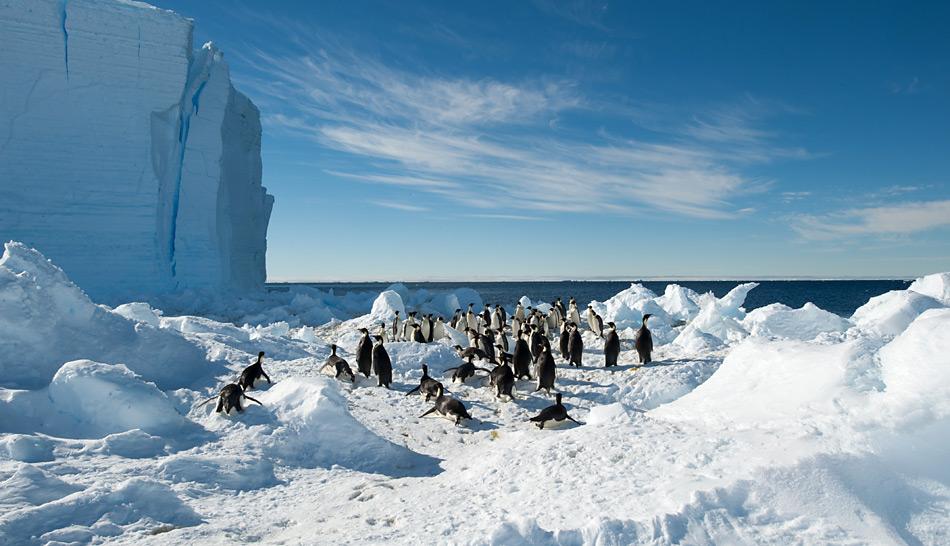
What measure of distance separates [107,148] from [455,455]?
26.8 meters

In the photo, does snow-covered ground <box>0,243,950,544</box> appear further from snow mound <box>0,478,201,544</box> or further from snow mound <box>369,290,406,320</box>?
snow mound <box>369,290,406,320</box>

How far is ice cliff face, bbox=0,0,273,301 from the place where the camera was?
25.9 metres

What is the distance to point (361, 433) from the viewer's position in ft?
23.6

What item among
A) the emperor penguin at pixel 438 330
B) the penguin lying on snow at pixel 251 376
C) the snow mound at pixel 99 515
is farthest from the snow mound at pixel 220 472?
the emperor penguin at pixel 438 330

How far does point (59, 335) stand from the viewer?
8969 mm

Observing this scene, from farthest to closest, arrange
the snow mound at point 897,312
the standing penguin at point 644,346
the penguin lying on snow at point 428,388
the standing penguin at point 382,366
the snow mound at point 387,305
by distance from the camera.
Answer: the snow mound at point 387,305, the snow mound at point 897,312, the standing penguin at point 644,346, the standing penguin at point 382,366, the penguin lying on snow at point 428,388

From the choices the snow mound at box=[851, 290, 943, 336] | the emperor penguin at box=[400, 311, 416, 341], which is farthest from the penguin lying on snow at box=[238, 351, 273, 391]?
the snow mound at box=[851, 290, 943, 336]

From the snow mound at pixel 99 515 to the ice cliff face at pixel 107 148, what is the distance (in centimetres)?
2437

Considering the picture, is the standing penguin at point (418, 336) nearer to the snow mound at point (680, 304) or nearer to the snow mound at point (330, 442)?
the snow mound at point (330, 442)

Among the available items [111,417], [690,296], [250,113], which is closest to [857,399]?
[111,417]

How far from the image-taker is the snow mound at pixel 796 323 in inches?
638

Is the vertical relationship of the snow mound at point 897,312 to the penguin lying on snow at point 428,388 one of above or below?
above

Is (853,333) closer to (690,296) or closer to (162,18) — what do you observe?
(690,296)

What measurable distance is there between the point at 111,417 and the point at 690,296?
77.3ft
